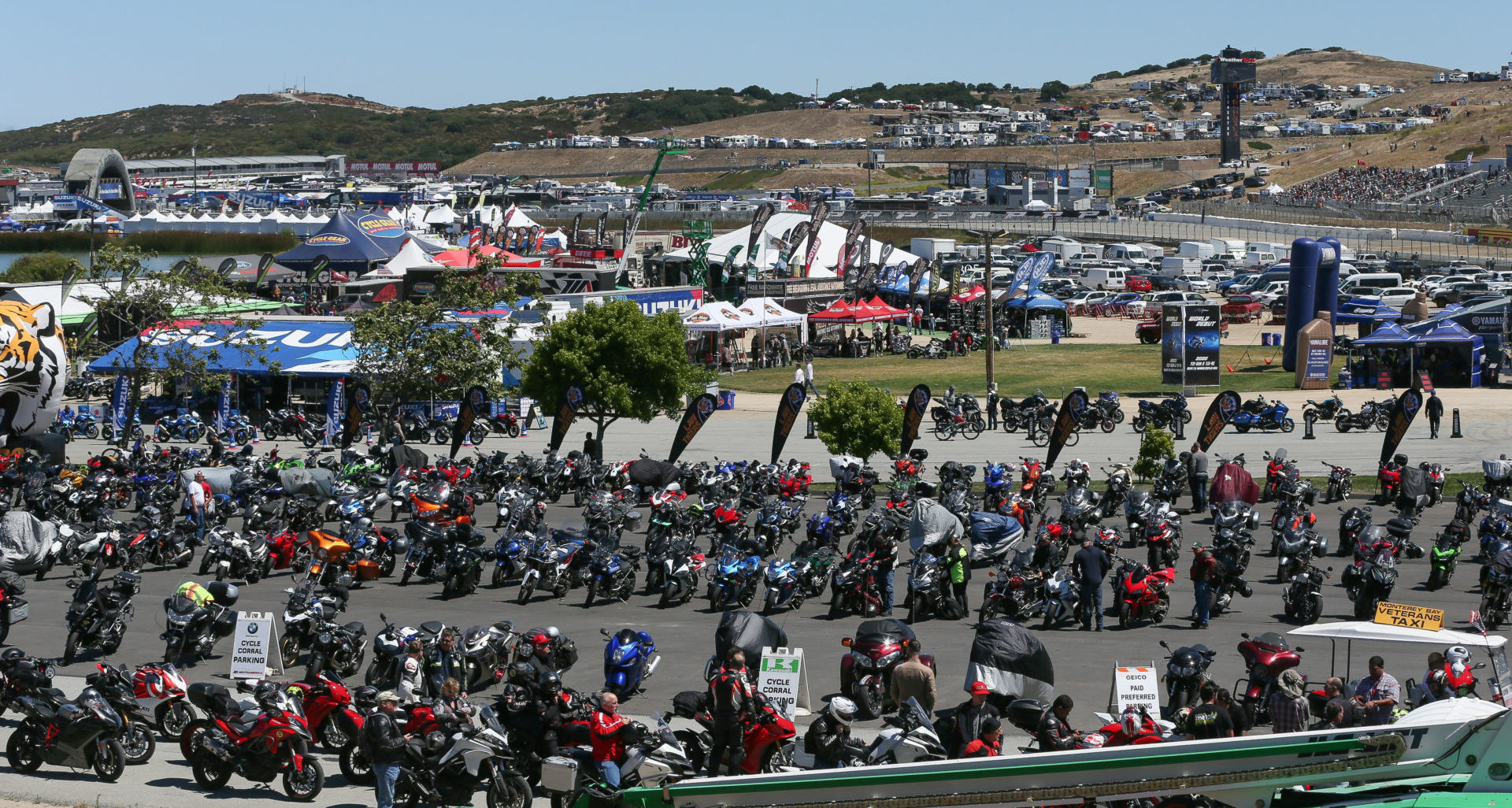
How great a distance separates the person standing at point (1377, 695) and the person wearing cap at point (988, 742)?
10.6 ft

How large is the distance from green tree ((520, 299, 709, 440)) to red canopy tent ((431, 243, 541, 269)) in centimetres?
2997

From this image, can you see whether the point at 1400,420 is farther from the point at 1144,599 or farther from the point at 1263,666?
the point at 1263,666

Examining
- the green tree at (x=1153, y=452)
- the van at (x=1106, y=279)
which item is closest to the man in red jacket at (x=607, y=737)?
the green tree at (x=1153, y=452)

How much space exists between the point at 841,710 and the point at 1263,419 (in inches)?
1044

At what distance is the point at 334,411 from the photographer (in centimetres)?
3641

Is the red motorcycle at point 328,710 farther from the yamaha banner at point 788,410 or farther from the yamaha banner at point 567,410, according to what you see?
the yamaha banner at point 567,410

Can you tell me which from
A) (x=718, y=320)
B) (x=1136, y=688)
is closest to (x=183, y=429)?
(x=718, y=320)

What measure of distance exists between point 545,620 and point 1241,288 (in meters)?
59.5

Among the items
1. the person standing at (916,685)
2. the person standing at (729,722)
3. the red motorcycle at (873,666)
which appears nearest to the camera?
the person standing at (729,722)

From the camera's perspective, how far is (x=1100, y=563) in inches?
691

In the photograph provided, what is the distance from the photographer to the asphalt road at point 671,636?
12.9 metres

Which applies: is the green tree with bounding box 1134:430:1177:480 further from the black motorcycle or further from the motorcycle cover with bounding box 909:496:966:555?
the black motorcycle

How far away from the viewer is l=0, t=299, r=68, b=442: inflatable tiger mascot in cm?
3272

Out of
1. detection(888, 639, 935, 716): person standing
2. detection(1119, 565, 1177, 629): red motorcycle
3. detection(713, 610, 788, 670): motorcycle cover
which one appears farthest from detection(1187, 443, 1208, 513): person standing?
detection(888, 639, 935, 716): person standing
